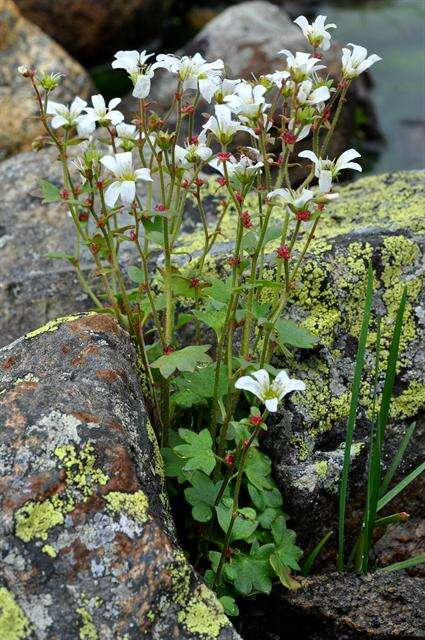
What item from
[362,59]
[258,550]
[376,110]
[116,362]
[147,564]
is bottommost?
[376,110]

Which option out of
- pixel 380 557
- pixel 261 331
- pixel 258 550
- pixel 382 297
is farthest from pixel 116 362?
pixel 380 557

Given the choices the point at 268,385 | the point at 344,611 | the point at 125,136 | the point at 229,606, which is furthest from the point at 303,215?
the point at 344,611

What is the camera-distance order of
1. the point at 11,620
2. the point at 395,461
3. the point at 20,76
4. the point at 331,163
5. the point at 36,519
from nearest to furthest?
the point at 11,620 < the point at 36,519 < the point at 331,163 < the point at 395,461 < the point at 20,76

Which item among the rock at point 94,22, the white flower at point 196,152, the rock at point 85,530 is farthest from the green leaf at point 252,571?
the rock at point 94,22

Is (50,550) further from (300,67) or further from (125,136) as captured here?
(300,67)

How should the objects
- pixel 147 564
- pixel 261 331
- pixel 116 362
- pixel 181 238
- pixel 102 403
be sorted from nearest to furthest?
pixel 147 564
pixel 102 403
pixel 116 362
pixel 261 331
pixel 181 238

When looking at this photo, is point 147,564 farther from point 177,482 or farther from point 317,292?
point 317,292

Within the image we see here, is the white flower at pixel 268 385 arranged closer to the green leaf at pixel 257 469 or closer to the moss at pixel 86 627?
the green leaf at pixel 257 469
